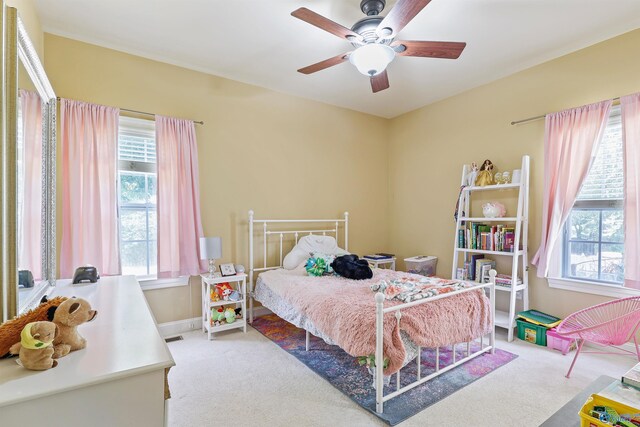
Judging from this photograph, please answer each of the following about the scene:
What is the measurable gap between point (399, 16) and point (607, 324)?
8.16 feet

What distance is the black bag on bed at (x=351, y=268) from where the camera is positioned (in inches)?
123

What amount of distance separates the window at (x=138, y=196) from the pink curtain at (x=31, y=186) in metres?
1.22

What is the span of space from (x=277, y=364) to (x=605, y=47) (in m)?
3.94

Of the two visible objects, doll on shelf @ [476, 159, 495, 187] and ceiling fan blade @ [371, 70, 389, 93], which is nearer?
ceiling fan blade @ [371, 70, 389, 93]

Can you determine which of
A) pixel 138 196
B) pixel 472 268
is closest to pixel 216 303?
pixel 138 196

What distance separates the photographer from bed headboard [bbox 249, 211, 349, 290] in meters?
3.58

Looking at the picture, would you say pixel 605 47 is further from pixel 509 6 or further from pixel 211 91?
pixel 211 91

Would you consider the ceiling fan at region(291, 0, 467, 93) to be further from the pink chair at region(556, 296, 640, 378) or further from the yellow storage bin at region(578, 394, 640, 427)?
the pink chair at region(556, 296, 640, 378)

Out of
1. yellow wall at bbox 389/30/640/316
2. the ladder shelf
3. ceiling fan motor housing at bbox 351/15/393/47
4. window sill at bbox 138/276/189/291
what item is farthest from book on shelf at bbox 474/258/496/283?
window sill at bbox 138/276/189/291

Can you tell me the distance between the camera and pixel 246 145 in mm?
3604

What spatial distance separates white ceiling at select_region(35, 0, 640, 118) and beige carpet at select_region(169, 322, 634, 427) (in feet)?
9.07

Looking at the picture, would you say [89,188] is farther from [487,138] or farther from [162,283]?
[487,138]

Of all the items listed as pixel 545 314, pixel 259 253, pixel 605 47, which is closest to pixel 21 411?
pixel 259 253

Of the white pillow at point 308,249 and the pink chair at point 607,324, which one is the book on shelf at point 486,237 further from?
the white pillow at point 308,249
